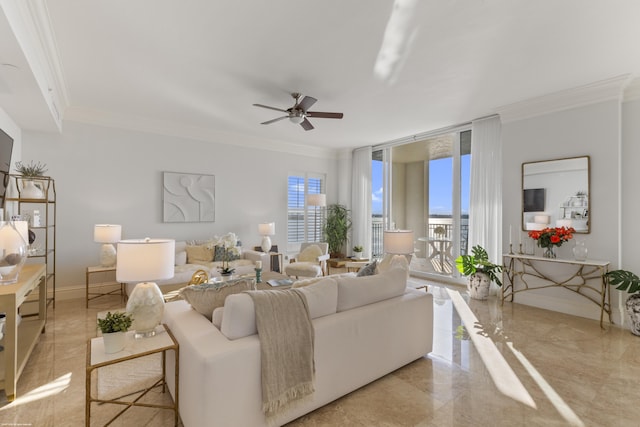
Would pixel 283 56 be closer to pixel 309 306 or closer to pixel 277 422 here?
pixel 309 306

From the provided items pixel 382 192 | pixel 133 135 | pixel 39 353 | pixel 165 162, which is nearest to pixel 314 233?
pixel 382 192

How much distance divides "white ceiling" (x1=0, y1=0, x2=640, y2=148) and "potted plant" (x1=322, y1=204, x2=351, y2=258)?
3123 mm

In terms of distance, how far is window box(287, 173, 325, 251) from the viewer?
714 centimetres

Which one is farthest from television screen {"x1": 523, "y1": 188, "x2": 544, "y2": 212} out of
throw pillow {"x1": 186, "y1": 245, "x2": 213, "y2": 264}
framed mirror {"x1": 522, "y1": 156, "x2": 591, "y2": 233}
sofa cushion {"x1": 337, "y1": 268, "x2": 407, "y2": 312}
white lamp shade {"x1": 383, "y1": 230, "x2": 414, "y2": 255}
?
throw pillow {"x1": 186, "y1": 245, "x2": 213, "y2": 264}

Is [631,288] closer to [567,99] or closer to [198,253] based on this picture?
[567,99]

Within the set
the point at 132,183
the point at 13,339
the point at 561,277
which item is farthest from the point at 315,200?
the point at 13,339

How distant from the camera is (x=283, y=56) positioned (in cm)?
314

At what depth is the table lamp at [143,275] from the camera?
6.51 feet

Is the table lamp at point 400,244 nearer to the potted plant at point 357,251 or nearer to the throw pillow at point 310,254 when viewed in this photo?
the throw pillow at point 310,254

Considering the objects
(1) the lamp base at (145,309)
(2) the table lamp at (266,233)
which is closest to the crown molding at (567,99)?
(2) the table lamp at (266,233)

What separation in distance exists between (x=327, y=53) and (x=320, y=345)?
8.69ft

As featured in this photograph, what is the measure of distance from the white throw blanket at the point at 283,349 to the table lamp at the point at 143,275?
66cm

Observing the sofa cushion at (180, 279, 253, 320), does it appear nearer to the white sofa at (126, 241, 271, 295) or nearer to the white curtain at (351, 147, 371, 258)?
the white sofa at (126, 241, 271, 295)

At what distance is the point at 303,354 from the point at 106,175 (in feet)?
15.6
